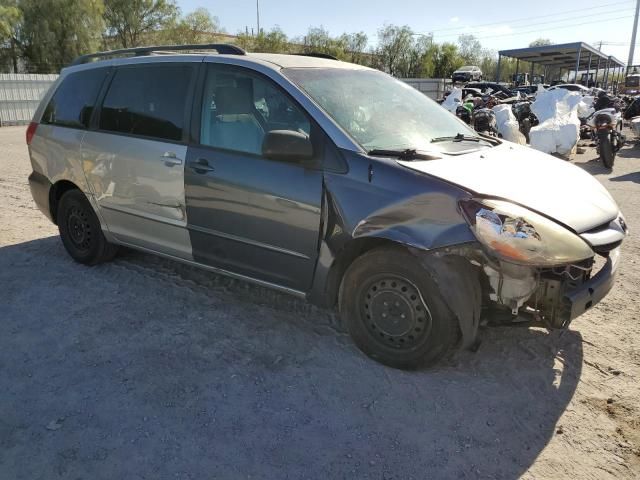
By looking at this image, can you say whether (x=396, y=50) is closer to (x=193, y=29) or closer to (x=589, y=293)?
(x=193, y=29)

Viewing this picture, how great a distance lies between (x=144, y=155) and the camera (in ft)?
13.5

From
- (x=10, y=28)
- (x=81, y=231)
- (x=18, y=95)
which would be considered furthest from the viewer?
(x=10, y=28)

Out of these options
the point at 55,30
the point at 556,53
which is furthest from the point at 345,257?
the point at 556,53

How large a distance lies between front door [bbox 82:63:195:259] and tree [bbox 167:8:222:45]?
44890 millimetres

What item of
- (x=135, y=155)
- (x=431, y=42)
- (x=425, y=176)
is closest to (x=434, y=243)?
(x=425, y=176)

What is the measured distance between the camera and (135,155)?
418cm

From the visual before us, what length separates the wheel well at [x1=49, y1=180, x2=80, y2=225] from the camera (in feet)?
16.3

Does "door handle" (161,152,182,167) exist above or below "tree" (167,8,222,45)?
below

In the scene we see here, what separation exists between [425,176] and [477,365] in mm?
1264

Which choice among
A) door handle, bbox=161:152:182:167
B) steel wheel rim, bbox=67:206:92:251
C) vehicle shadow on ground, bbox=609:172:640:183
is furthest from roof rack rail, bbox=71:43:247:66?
vehicle shadow on ground, bbox=609:172:640:183

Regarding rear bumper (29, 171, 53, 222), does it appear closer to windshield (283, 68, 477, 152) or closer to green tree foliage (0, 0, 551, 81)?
windshield (283, 68, 477, 152)

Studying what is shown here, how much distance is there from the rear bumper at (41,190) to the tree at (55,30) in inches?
1446

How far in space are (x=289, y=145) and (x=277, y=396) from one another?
1.50m

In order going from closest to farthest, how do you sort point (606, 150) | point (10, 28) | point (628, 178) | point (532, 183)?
point (532, 183)
point (628, 178)
point (606, 150)
point (10, 28)
